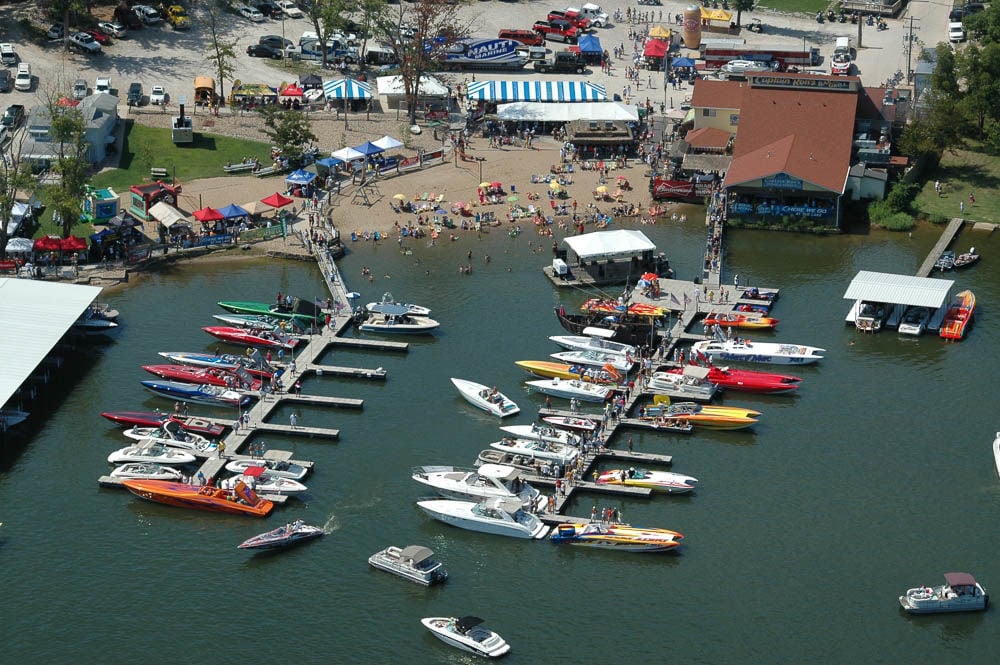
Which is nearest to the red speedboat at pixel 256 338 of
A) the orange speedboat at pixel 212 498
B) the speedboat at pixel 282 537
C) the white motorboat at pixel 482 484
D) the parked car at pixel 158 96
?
the orange speedboat at pixel 212 498

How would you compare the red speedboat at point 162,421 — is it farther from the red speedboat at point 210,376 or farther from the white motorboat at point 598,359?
the white motorboat at point 598,359

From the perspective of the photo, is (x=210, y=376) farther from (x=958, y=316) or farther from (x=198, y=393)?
(x=958, y=316)

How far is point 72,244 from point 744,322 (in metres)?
47.7

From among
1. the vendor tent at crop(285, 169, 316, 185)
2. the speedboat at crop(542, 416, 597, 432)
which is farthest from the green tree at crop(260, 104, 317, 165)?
the speedboat at crop(542, 416, 597, 432)

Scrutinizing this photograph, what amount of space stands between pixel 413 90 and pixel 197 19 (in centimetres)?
2812

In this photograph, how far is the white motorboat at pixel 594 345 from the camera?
319 ft

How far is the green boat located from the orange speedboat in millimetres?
22565

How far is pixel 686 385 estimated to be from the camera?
9312 cm

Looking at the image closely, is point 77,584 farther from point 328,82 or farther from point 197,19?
point 197,19

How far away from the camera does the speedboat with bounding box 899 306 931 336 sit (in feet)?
330

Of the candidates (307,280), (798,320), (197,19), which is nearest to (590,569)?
(798,320)

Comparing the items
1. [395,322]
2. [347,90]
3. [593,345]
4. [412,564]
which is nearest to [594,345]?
[593,345]

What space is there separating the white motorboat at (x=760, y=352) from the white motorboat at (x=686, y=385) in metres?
4.15

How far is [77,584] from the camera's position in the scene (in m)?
74.7
